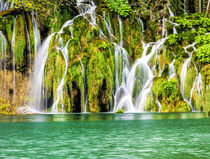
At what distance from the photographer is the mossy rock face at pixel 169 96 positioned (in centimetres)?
2922

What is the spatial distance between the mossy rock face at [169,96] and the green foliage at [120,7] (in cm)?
1005

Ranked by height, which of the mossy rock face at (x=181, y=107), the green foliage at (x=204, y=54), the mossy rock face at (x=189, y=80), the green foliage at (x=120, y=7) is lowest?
the mossy rock face at (x=181, y=107)

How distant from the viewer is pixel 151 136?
1128cm

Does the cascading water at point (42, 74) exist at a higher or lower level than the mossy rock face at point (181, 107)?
higher

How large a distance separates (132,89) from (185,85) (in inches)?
169

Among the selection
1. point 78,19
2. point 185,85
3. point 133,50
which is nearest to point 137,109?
point 185,85

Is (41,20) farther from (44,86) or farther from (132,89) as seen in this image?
(132,89)

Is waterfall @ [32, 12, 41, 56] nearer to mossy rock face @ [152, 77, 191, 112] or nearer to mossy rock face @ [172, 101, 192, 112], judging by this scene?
mossy rock face @ [152, 77, 191, 112]

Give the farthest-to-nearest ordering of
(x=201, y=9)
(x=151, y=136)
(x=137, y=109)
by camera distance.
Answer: (x=201, y=9) < (x=137, y=109) < (x=151, y=136)

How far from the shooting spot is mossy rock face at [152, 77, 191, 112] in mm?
29219

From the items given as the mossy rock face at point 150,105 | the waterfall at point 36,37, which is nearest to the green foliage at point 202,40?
the mossy rock face at point 150,105

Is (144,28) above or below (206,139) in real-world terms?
above

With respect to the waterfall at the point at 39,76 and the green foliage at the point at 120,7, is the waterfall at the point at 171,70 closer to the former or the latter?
the green foliage at the point at 120,7

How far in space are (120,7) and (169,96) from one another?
11829 mm
